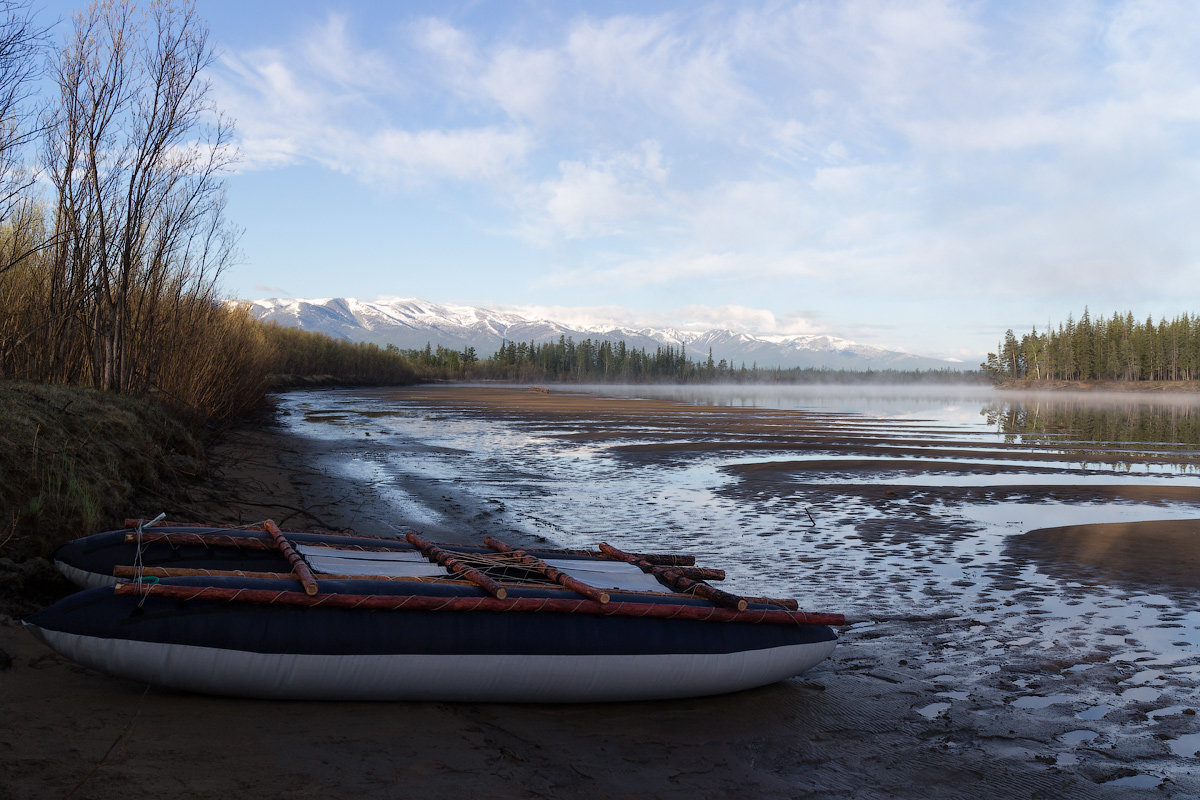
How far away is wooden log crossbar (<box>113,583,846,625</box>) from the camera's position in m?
4.30

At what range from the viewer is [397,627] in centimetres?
458

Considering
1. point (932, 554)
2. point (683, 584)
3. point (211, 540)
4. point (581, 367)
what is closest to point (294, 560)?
point (211, 540)

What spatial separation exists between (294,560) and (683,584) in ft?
9.69

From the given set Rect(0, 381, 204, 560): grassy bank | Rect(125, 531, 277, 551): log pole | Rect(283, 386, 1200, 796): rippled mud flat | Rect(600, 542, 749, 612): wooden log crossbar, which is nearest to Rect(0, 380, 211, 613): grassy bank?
Rect(0, 381, 204, 560): grassy bank

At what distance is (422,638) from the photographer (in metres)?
4.60

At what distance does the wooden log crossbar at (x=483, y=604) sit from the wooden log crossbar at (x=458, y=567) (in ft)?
0.23

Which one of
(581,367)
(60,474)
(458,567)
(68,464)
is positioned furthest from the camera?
(581,367)

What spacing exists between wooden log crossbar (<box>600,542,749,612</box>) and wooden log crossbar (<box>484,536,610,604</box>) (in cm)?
80

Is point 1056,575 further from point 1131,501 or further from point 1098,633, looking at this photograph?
point 1131,501

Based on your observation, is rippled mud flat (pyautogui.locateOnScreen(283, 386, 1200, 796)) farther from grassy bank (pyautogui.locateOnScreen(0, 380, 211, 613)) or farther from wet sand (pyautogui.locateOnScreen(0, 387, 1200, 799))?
grassy bank (pyautogui.locateOnScreen(0, 380, 211, 613))

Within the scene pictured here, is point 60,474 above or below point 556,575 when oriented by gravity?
above

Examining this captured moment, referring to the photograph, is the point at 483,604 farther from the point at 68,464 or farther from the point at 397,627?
the point at 68,464

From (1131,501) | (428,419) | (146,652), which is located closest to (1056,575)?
(1131,501)

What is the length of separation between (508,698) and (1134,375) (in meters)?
131
